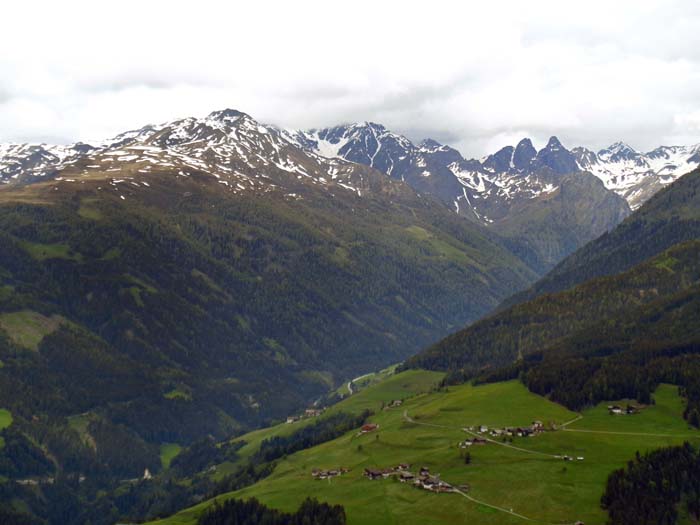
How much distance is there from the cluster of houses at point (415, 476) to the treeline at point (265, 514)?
18.5 m

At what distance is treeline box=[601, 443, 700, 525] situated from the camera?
478ft

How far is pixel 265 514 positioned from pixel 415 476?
35732 mm

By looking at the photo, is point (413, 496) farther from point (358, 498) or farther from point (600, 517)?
point (600, 517)

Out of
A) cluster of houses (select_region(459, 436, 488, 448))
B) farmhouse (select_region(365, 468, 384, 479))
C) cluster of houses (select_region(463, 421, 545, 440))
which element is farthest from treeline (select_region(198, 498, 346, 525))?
cluster of houses (select_region(463, 421, 545, 440))

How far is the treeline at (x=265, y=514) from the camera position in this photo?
529 ft

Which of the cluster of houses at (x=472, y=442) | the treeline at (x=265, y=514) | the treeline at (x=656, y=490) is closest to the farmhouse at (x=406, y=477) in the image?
the treeline at (x=265, y=514)

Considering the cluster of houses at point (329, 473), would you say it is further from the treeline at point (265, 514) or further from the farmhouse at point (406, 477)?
the farmhouse at point (406, 477)

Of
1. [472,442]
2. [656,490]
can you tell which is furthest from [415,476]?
[656,490]

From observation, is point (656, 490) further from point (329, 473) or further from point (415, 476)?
point (329, 473)

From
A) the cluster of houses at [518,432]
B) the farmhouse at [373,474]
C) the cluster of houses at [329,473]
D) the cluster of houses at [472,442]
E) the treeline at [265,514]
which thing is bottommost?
the treeline at [265,514]

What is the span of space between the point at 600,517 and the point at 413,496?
3953cm

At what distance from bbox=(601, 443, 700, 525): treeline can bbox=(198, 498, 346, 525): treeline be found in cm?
5627

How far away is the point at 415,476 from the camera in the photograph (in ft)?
576

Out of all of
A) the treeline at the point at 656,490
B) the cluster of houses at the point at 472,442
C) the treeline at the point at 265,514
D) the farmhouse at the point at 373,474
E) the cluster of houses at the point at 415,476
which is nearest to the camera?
the treeline at the point at 656,490
